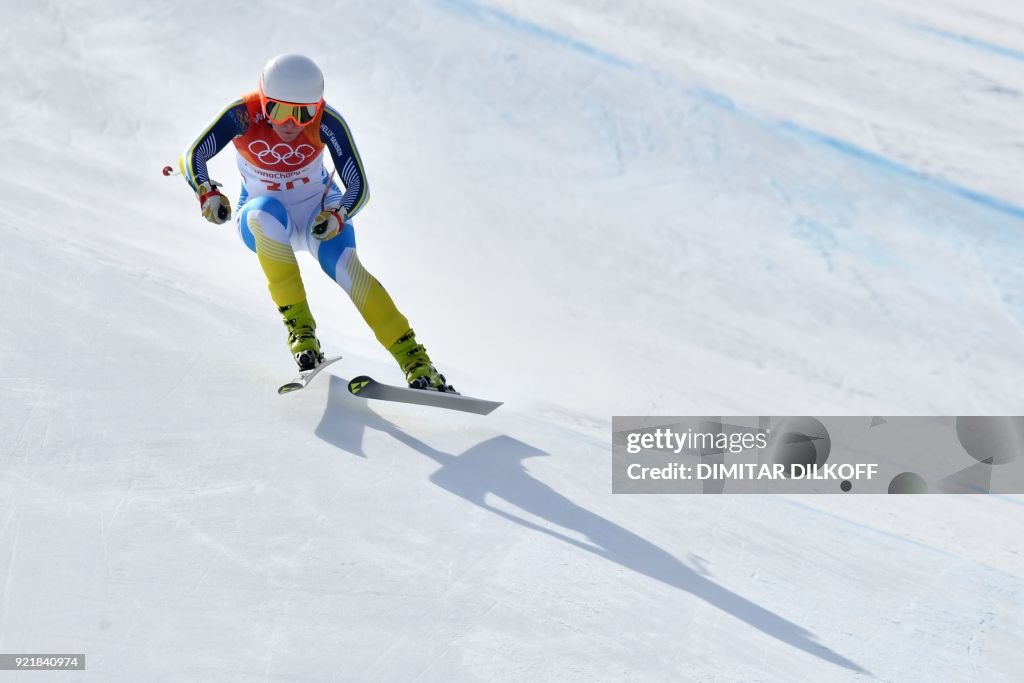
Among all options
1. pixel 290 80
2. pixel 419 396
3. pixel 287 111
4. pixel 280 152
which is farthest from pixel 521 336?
pixel 290 80

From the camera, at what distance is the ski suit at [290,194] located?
15.0 feet

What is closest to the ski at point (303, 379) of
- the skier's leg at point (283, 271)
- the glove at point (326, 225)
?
the skier's leg at point (283, 271)

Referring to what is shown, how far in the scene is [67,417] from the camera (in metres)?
3.98

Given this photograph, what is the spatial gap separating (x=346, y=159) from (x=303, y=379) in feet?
3.28

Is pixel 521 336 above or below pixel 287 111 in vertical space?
below

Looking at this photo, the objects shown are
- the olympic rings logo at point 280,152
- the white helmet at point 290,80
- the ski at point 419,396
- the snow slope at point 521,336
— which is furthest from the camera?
the olympic rings logo at point 280,152

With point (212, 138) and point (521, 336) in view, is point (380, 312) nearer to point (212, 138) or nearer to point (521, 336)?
point (212, 138)

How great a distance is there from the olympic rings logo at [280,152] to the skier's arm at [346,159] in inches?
4.0

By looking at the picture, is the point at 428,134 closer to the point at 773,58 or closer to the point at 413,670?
the point at 773,58

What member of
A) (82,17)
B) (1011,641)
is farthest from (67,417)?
(82,17)

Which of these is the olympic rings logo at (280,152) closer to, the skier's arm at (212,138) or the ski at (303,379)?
the skier's arm at (212,138)

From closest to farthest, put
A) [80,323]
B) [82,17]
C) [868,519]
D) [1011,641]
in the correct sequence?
[1011,641], [868,519], [80,323], [82,17]

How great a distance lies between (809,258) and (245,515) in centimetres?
449

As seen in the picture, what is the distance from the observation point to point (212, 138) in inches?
179
